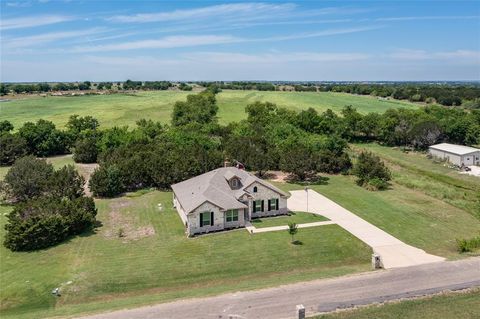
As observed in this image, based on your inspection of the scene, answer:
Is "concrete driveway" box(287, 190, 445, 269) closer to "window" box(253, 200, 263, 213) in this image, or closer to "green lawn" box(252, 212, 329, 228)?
"green lawn" box(252, 212, 329, 228)

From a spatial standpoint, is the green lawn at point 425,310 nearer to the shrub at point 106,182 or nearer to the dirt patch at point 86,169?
the shrub at point 106,182

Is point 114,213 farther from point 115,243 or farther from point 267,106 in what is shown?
point 267,106

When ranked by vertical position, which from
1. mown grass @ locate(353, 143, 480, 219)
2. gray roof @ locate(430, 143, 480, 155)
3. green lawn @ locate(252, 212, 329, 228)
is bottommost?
green lawn @ locate(252, 212, 329, 228)

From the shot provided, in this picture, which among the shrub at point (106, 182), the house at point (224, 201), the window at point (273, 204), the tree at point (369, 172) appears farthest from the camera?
the tree at point (369, 172)

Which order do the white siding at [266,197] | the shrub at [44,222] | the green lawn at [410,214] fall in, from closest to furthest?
A: 1. the shrub at [44,222]
2. the green lawn at [410,214]
3. the white siding at [266,197]

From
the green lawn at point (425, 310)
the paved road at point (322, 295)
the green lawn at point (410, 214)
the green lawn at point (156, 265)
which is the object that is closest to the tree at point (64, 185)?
the green lawn at point (156, 265)

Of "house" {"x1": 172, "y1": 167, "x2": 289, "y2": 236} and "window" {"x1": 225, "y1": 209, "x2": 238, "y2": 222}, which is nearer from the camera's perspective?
"house" {"x1": 172, "y1": 167, "x2": 289, "y2": 236}

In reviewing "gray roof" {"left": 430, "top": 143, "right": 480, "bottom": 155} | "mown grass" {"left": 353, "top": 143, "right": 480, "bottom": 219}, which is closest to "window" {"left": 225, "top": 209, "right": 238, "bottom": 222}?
"mown grass" {"left": 353, "top": 143, "right": 480, "bottom": 219}

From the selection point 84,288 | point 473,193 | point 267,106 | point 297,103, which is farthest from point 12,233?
point 297,103
